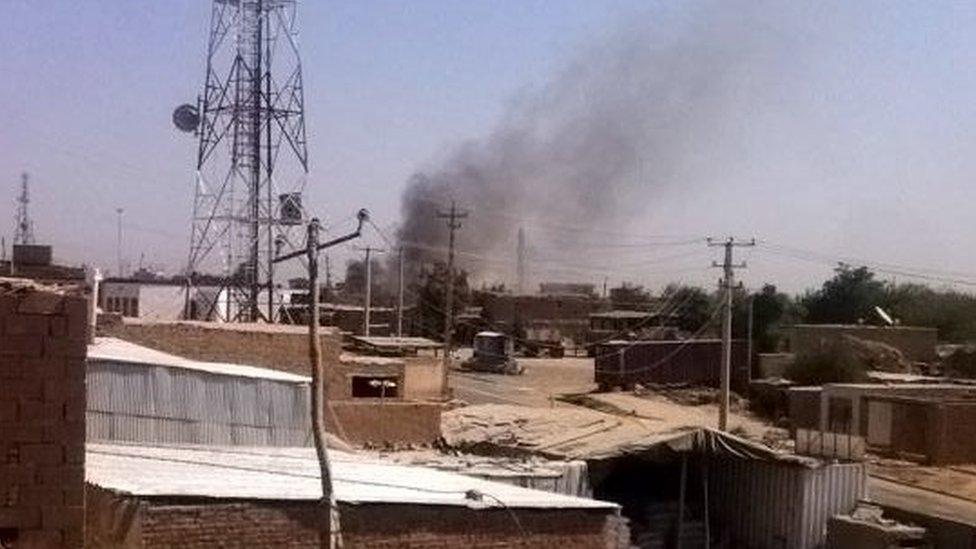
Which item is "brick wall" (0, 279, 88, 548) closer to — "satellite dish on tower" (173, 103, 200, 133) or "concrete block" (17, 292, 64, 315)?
"concrete block" (17, 292, 64, 315)

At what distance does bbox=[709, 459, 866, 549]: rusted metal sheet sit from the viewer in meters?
22.8

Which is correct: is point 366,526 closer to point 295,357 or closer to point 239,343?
point 239,343

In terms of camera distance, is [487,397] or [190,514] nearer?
[190,514]

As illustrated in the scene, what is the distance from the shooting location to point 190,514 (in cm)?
1363

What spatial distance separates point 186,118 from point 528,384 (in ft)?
81.9

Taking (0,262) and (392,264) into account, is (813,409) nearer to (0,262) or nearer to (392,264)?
(0,262)

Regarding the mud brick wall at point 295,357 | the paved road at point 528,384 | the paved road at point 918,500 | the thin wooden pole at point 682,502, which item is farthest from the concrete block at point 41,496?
the paved road at point 528,384

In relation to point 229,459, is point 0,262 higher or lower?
higher

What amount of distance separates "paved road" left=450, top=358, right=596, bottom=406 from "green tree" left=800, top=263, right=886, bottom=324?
56.4 feet

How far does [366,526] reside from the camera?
594 inches

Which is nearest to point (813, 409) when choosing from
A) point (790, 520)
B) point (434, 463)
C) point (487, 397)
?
point (487, 397)

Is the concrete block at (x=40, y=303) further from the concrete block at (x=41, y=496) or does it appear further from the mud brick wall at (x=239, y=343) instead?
the mud brick wall at (x=239, y=343)

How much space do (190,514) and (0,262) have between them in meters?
10.5

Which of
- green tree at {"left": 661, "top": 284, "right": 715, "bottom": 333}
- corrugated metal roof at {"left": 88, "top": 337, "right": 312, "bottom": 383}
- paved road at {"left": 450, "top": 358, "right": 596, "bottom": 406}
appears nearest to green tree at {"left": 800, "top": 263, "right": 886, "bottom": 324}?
green tree at {"left": 661, "top": 284, "right": 715, "bottom": 333}
